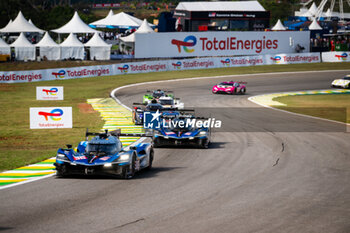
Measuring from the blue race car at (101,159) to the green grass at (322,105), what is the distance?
21425 millimetres

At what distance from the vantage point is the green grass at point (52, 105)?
23.2m

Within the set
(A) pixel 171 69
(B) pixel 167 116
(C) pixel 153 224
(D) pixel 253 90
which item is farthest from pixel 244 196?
(A) pixel 171 69

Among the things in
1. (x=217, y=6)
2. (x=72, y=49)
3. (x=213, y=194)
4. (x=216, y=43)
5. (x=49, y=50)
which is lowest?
(x=213, y=194)

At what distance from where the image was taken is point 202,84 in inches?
2281

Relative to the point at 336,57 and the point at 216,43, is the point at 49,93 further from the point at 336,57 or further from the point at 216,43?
the point at 336,57

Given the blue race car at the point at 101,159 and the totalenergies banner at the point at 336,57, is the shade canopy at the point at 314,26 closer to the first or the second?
the totalenergies banner at the point at 336,57

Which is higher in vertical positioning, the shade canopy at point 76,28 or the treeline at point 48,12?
the treeline at point 48,12

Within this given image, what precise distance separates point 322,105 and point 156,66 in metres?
28.0

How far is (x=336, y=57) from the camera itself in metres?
76.4

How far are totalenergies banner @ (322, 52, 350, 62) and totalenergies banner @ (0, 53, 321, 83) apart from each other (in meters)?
1.01

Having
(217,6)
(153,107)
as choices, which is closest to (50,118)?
(153,107)

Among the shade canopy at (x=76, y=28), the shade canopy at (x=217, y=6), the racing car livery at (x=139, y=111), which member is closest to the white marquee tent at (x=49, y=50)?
the shade canopy at (x=76, y=28)

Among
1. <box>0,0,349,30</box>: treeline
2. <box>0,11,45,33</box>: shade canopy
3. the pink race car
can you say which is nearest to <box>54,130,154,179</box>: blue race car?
the pink race car

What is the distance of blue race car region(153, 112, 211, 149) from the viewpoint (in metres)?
24.0
